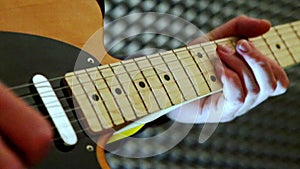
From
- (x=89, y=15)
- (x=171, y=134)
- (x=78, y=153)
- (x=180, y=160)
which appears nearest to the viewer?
(x=78, y=153)

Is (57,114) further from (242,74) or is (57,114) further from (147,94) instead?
(242,74)

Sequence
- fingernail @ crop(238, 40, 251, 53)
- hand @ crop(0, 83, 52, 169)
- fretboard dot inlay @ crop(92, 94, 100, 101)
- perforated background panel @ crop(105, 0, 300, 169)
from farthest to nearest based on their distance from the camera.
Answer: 1. perforated background panel @ crop(105, 0, 300, 169)
2. fingernail @ crop(238, 40, 251, 53)
3. fretboard dot inlay @ crop(92, 94, 100, 101)
4. hand @ crop(0, 83, 52, 169)

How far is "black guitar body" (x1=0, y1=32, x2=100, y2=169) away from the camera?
0.55m

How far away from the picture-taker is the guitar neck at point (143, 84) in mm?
567

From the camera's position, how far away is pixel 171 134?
872 mm

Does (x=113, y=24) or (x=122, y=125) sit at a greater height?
(x=113, y=24)

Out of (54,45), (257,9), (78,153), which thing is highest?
(257,9)

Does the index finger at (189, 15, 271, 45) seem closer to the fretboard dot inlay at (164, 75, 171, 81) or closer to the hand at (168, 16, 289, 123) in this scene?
the hand at (168, 16, 289, 123)

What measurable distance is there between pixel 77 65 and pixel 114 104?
0.22ft

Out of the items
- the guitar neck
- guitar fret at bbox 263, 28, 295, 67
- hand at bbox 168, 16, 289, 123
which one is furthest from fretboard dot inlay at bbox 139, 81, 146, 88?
guitar fret at bbox 263, 28, 295, 67

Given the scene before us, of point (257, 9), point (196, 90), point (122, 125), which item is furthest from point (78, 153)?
point (257, 9)

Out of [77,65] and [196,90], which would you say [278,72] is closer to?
[196,90]

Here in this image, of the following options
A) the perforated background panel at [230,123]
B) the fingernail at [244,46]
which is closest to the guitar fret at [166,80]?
the fingernail at [244,46]

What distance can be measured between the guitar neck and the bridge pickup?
0.02 m
